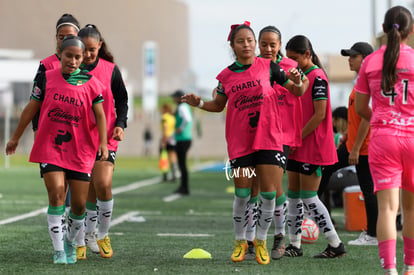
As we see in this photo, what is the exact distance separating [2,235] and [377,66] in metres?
5.13

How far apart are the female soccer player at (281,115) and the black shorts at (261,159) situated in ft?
0.49

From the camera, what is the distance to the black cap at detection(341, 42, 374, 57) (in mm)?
8727

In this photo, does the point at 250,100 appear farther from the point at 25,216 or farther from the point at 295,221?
the point at 25,216

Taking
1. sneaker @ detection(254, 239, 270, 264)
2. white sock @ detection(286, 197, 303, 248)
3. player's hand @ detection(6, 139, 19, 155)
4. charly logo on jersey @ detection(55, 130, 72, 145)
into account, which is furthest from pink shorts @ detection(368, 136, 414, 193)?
player's hand @ detection(6, 139, 19, 155)

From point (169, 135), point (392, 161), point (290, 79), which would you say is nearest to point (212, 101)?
point (290, 79)

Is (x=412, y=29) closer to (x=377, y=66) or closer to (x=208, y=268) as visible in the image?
(x=377, y=66)

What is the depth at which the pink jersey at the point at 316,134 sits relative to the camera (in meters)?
7.75

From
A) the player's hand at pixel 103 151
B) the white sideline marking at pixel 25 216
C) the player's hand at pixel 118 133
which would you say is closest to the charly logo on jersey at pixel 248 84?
the player's hand at pixel 118 133

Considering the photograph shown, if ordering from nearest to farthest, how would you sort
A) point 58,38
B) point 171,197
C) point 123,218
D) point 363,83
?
point 363,83 < point 58,38 < point 123,218 < point 171,197

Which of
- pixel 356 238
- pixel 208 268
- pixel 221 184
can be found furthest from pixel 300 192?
pixel 221 184

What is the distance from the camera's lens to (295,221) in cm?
809

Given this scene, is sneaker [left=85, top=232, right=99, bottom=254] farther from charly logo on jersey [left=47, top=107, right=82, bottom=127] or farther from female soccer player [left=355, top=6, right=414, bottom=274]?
female soccer player [left=355, top=6, right=414, bottom=274]

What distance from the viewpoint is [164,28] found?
180m

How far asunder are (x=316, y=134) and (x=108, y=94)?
6.27 feet
